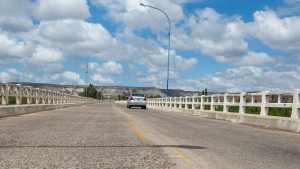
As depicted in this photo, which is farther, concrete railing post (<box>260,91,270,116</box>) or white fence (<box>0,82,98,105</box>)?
white fence (<box>0,82,98,105</box>)

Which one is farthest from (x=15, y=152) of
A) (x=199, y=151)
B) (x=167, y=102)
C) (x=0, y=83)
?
(x=167, y=102)

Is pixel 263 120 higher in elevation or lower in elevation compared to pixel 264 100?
lower

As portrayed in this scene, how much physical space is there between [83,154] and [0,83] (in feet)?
33.1

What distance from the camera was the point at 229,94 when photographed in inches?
630

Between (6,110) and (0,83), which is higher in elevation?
(0,83)

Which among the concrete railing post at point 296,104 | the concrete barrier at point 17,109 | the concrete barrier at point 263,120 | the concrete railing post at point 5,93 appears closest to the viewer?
the concrete barrier at point 263,120

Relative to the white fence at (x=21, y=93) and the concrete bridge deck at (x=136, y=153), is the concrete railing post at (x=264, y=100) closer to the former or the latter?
the concrete bridge deck at (x=136, y=153)

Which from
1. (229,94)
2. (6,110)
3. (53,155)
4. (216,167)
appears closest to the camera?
(216,167)

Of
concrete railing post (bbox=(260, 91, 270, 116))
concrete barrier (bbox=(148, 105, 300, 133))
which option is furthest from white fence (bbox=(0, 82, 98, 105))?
concrete railing post (bbox=(260, 91, 270, 116))

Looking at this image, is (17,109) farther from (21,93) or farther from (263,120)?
(263,120)

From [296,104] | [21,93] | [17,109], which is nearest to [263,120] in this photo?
[296,104]

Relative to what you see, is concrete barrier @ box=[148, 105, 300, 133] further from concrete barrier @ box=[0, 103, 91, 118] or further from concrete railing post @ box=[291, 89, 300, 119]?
concrete barrier @ box=[0, 103, 91, 118]

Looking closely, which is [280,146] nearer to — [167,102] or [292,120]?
[292,120]

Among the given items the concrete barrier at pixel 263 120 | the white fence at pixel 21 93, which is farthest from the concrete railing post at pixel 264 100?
the white fence at pixel 21 93
